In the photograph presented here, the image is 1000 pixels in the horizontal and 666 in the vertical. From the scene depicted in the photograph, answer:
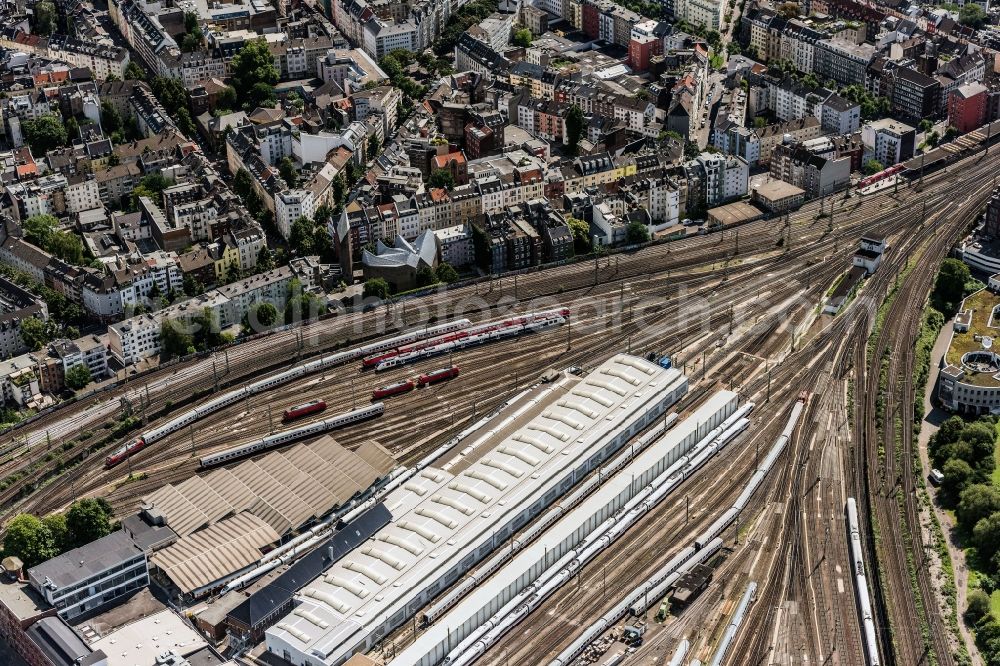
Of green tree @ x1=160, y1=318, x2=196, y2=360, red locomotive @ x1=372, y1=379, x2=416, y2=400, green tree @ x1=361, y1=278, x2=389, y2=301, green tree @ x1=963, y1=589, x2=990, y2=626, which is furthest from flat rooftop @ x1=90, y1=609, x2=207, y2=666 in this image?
green tree @ x1=963, y1=589, x2=990, y2=626

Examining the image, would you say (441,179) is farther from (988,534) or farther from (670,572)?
(988,534)

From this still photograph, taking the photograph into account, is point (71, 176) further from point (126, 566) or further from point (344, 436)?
point (126, 566)

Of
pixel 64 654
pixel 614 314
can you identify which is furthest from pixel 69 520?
pixel 614 314

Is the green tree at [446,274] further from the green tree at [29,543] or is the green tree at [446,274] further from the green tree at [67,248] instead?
the green tree at [29,543]

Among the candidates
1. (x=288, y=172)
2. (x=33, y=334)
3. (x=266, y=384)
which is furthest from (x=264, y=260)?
(x=33, y=334)

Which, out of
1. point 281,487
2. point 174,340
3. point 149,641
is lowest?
point 149,641

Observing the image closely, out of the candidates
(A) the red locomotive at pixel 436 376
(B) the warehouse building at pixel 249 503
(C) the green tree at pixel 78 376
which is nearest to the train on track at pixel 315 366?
(A) the red locomotive at pixel 436 376
